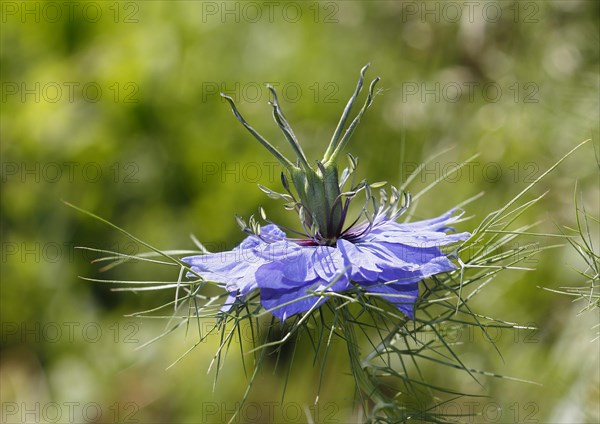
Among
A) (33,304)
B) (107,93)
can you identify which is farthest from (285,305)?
(107,93)

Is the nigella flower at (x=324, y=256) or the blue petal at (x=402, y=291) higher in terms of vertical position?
the nigella flower at (x=324, y=256)

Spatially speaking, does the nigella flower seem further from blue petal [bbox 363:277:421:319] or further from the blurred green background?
the blurred green background

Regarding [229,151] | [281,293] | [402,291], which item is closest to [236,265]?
[281,293]

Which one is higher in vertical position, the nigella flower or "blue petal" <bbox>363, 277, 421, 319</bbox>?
the nigella flower

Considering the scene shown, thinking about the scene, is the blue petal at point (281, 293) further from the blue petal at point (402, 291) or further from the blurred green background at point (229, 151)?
the blurred green background at point (229, 151)

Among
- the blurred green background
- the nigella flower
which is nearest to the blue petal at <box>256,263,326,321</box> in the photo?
the nigella flower

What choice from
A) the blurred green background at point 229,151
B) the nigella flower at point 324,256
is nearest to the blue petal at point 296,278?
the nigella flower at point 324,256

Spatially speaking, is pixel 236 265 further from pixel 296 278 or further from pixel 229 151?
pixel 229 151

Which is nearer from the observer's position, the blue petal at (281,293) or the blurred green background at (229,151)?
the blue petal at (281,293)
